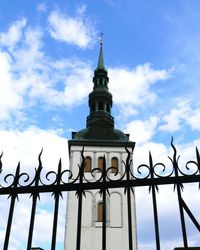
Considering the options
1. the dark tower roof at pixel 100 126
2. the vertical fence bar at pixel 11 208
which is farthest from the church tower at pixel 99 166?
the vertical fence bar at pixel 11 208

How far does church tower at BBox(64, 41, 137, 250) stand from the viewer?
25703mm

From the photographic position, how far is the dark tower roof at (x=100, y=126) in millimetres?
30625

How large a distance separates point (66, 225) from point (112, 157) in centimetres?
704

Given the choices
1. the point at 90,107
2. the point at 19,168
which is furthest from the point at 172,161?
the point at 90,107

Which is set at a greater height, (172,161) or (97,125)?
(97,125)

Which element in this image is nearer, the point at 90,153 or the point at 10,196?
the point at 10,196

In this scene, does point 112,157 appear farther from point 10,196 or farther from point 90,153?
point 10,196

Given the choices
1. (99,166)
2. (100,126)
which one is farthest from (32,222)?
(100,126)

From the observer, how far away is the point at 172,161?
12.6 ft

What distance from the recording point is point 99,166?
29.3 meters

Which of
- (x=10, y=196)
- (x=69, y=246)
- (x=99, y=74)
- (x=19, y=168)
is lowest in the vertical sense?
(x=10, y=196)

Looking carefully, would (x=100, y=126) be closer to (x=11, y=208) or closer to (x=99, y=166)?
(x=99, y=166)

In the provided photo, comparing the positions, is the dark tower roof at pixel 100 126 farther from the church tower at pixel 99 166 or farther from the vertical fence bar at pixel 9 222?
the vertical fence bar at pixel 9 222

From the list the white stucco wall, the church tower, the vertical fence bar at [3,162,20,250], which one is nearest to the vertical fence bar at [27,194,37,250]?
the vertical fence bar at [3,162,20,250]
